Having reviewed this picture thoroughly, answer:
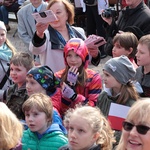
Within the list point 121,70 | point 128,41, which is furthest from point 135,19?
point 121,70

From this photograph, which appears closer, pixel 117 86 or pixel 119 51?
pixel 117 86

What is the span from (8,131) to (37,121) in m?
0.59

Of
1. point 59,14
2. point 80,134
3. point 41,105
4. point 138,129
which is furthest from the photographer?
point 59,14

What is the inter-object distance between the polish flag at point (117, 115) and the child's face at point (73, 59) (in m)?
0.85

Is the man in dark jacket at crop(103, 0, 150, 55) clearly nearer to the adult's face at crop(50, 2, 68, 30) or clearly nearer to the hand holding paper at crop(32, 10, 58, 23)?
the adult's face at crop(50, 2, 68, 30)

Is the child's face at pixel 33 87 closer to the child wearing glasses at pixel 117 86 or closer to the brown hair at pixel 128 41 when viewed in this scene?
the child wearing glasses at pixel 117 86

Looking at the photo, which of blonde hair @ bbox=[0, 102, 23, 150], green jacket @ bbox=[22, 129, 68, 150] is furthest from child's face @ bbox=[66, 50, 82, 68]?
blonde hair @ bbox=[0, 102, 23, 150]

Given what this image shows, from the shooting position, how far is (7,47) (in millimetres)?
5078

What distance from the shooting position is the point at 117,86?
149 inches

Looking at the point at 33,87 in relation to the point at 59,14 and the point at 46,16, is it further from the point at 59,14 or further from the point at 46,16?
the point at 59,14

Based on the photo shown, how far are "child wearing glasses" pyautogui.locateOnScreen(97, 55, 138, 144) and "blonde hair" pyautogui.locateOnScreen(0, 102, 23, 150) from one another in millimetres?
967

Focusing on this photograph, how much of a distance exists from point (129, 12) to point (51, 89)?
175 centimetres

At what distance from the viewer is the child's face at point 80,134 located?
3.03 metres

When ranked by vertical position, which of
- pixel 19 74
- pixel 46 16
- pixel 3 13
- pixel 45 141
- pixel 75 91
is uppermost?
pixel 46 16
